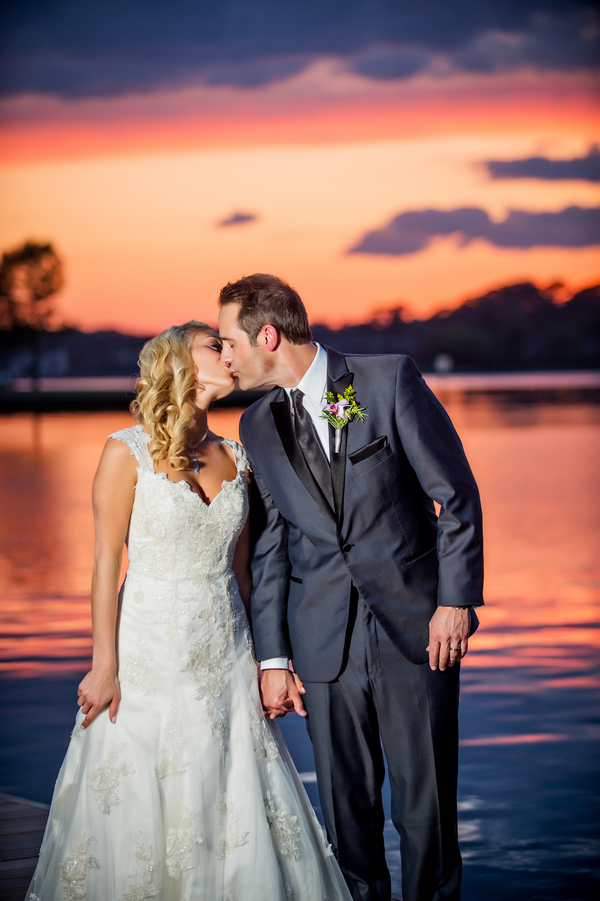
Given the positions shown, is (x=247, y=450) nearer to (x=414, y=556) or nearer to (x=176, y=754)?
(x=414, y=556)

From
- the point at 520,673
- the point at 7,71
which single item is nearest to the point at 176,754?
the point at 520,673

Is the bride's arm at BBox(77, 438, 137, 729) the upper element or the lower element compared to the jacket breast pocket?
lower

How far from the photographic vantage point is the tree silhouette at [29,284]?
4438cm

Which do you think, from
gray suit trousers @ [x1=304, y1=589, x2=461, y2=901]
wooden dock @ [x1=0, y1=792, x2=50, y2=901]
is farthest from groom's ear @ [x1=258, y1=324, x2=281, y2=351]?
wooden dock @ [x1=0, y1=792, x2=50, y2=901]

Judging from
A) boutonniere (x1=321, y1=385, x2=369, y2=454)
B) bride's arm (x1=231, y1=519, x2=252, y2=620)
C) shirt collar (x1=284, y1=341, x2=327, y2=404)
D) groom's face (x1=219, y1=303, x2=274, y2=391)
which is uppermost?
groom's face (x1=219, y1=303, x2=274, y2=391)

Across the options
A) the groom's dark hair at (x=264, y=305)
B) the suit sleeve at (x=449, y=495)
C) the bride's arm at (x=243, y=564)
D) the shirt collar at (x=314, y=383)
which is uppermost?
the groom's dark hair at (x=264, y=305)

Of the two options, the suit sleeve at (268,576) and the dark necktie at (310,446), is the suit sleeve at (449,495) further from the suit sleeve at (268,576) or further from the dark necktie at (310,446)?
the suit sleeve at (268,576)

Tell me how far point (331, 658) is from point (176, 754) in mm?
491

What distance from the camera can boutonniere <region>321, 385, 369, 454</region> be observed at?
2.63m

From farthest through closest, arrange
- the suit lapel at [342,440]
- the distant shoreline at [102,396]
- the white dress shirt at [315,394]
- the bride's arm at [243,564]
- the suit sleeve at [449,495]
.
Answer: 1. the distant shoreline at [102,396]
2. the bride's arm at [243,564]
3. the white dress shirt at [315,394]
4. the suit lapel at [342,440]
5. the suit sleeve at [449,495]

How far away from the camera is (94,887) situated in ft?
8.41

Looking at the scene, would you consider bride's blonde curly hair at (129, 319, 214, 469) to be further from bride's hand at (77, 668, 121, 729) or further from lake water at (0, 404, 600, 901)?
lake water at (0, 404, 600, 901)

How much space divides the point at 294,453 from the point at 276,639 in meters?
0.53

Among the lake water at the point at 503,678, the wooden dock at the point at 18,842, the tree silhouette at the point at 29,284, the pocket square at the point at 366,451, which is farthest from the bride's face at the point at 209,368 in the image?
the tree silhouette at the point at 29,284
